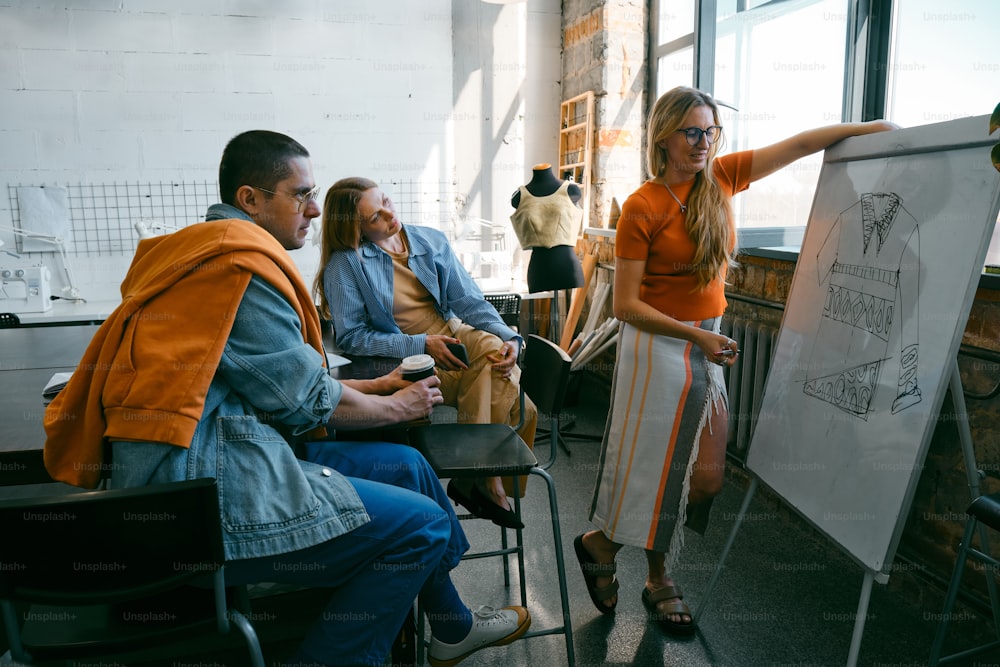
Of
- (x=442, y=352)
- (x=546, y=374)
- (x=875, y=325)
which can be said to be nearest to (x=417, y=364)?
(x=546, y=374)

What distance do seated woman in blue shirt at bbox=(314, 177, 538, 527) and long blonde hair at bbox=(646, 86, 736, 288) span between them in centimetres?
82

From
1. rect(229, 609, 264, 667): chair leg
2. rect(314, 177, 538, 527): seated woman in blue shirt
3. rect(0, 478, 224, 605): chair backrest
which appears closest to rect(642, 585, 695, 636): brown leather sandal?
rect(314, 177, 538, 527): seated woman in blue shirt

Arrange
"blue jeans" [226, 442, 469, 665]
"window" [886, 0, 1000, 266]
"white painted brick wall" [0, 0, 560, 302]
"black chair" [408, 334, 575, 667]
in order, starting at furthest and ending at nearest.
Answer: "white painted brick wall" [0, 0, 560, 302] < "window" [886, 0, 1000, 266] < "black chair" [408, 334, 575, 667] < "blue jeans" [226, 442, 469, 665]

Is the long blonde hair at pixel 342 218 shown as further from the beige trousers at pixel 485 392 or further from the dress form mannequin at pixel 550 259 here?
the dress form mannequin at pixel 550 259

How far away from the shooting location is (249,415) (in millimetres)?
1208

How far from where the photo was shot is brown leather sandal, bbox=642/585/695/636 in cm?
192

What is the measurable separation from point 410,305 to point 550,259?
1.07 m

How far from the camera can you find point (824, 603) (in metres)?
2.04

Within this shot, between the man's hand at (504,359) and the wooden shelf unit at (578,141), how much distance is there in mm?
1998

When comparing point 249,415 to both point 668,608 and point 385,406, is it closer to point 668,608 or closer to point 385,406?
point 385,406

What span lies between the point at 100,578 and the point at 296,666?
0.41m

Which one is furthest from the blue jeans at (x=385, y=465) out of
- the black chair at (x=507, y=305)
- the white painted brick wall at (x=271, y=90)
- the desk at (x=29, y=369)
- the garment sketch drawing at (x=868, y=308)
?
the white painted brick wall at (x=271, y=90)

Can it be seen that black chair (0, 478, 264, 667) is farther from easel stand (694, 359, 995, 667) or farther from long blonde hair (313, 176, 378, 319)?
long blonde hair (313, 176, 378, 319)

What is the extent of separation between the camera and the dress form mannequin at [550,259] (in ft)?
11.4
